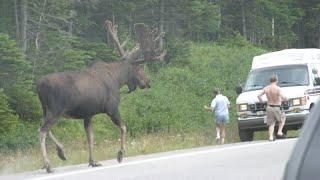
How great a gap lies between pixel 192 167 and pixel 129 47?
961 inches

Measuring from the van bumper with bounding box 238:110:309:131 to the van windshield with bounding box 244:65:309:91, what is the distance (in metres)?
1.12

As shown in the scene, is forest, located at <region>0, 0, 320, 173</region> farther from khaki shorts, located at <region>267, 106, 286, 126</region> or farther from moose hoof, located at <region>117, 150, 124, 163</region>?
moose hoof, located at <region>117, 150, 124, 163</region>

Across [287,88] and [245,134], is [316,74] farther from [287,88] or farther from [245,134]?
[245,134]

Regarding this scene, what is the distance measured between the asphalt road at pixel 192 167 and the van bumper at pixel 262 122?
144 inches

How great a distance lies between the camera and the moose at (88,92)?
476 inches

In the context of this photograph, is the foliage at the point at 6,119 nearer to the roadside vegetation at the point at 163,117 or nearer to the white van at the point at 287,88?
the roadside vegetation at the point at 163,117

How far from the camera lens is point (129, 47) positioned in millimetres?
35906

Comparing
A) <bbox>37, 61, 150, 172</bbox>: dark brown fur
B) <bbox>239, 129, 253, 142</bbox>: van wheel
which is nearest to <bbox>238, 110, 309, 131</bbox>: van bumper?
<bbox>239, 129, 253, 142</bbox>: van wheel

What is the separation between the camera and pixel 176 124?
3159 centimetres

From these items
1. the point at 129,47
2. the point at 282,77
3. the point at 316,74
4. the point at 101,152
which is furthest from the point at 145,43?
the point at 129,47

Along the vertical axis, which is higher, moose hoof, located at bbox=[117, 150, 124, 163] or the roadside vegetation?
moose hoof, located at bbox=[117, 150, 124, 163]

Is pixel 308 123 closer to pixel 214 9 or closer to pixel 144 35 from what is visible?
pixel 144 35

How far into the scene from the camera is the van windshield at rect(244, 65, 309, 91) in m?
19.3

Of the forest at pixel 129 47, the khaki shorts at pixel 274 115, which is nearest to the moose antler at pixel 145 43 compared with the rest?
the forest at pixel 129 47
